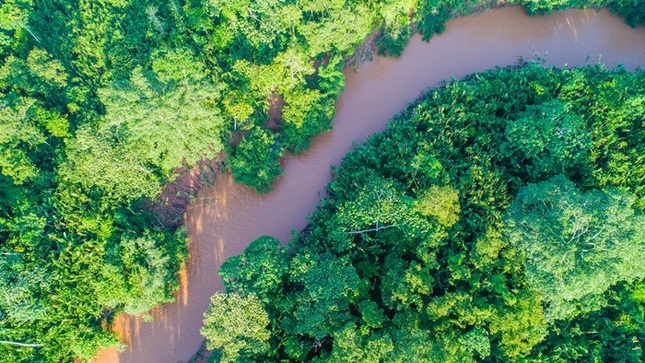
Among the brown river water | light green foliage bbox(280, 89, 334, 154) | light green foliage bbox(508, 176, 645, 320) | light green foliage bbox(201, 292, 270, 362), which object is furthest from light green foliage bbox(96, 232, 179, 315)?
light green foliage bbox(508, 176, 645, 320)

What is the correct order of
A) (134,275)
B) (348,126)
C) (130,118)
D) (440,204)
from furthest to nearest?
(348,126), (134,275), (130,118), (440,204)

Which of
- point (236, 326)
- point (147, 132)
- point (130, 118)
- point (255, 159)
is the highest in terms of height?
point (130, 118)

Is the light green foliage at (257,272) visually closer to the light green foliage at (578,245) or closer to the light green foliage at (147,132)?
the light green foliage at (147,132)

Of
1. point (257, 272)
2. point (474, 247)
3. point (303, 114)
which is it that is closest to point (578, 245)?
point (474, 247)

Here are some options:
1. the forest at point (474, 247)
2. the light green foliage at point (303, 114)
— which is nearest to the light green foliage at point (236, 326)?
the forest at point (474, 247)

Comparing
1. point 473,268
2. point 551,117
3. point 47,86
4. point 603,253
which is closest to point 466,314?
point 473,268

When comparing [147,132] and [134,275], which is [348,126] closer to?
[147,132]

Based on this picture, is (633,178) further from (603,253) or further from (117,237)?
(117,237)
